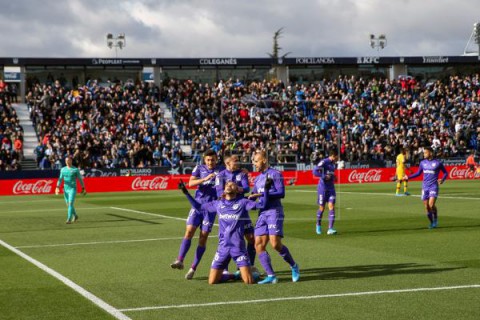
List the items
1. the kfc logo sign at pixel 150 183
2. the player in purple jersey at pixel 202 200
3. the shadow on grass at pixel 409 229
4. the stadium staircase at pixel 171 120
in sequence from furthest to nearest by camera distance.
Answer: the stadium staircase at pixel 171 120 < the kfc logo sign at pixel 150 183 < the shadow on grass at pixel 409 229 < the player in purple jersey at pixel 202 200

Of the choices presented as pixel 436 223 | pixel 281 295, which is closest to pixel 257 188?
pixel 281 295

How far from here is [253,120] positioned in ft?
139

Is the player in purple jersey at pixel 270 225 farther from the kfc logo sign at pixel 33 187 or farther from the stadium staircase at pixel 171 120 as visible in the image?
the stadium staircase at pixel 171 120

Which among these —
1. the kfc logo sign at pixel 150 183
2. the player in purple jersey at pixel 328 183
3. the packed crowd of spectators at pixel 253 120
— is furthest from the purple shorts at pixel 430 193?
the kfc logo sign at pixel 150 183

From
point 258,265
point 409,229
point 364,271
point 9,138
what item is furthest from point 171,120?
point 364,271

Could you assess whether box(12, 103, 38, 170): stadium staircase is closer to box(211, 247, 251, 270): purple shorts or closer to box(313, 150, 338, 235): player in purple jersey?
box(313, 150, 338, 235): player in purple jersey

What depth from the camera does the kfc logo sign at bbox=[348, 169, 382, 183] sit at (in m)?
50.6

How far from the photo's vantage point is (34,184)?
44625mm

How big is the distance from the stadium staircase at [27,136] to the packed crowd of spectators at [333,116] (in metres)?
10.3

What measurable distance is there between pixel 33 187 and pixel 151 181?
7130mm

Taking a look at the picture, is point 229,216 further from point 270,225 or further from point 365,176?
point 365,176

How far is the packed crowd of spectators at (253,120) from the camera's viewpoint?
4438cm

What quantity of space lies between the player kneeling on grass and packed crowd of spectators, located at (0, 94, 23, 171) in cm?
3562

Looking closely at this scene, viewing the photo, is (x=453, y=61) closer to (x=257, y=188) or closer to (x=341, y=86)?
(x=341, y=86)
